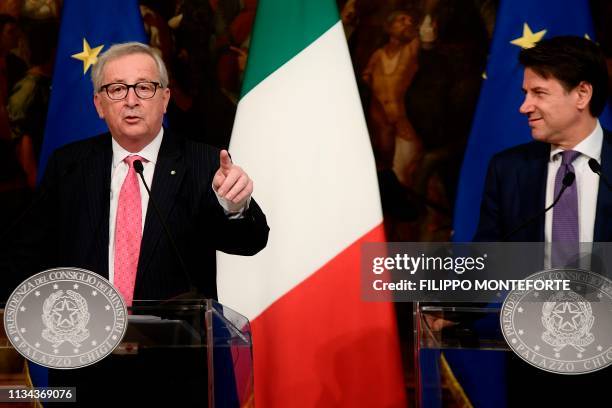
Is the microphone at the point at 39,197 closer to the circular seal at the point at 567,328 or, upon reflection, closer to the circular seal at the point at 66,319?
the circular seal at the point at 66,319

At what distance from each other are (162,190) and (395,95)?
6.32 feet

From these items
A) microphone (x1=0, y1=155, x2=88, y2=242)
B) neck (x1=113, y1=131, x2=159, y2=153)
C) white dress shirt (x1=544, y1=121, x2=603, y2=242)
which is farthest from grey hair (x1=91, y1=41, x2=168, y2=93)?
white dress shirt (x1=544, y1=121, x2=603, y2=242)

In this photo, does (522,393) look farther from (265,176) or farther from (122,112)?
(265,176)

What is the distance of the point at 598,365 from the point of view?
78.5 inches

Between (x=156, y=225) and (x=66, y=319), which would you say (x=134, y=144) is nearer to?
(x=156, y=225)

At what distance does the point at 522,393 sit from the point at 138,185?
4.57ft

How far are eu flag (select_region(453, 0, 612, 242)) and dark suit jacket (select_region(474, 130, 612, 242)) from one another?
53cm

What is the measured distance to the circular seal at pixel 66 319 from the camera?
6.47ft

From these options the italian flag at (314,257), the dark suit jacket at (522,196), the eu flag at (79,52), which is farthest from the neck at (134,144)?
the dark suit jacket at (522,196)

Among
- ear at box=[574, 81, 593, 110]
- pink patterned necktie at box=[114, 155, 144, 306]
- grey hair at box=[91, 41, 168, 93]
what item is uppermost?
grey hair at box=[91, 41, 168, 93]

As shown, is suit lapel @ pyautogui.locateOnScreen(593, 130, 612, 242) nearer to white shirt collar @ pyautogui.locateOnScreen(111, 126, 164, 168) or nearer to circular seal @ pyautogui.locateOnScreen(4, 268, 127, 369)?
white shirt collar @ pyautogui.locateOnScreen(111, 126, 164, 168)

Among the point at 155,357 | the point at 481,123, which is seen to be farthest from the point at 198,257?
the point at 481,123

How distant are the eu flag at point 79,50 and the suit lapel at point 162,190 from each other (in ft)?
3.50

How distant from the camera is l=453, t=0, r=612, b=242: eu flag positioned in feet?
12.1
